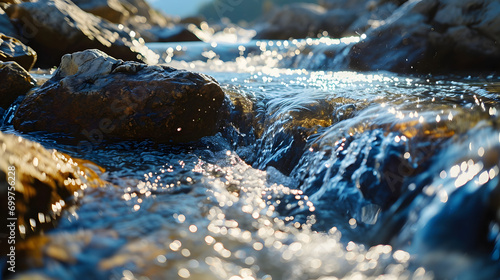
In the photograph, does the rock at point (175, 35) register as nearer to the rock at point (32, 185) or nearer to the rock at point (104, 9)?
the rock at point (104, 9)

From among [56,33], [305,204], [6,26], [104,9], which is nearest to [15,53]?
[56,33]

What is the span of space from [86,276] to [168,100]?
2.19 m

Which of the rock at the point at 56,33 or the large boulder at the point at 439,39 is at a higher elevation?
the large boulder at the point at 439,39

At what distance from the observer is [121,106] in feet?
11.1

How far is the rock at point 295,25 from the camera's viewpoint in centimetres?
2106

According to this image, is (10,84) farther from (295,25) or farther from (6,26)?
(295,25)

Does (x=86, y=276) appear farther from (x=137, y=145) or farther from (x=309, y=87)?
(x=309, y=87)

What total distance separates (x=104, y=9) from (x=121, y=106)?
16.2 meters

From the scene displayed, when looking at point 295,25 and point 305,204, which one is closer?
point 305,204

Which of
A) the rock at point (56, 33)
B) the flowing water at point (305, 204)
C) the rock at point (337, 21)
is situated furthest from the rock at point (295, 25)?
the flowing water at point (305, 204)

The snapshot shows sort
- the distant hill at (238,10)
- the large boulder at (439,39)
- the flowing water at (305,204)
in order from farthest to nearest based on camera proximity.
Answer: the distant hill at (238,10) → the large boulder at (439,39) → the flowing water at (305,204)

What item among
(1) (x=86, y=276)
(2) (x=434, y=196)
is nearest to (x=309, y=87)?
(2) (x=434, y=196)

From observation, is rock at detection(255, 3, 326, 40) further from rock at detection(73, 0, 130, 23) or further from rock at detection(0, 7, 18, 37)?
rock at detection(0, 7, 18, 37)

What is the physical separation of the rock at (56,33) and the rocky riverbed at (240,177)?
2.38 m
